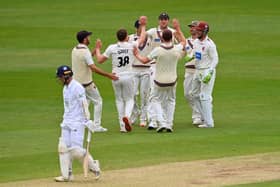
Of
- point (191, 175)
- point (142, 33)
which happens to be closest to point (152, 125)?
point (142, 33)

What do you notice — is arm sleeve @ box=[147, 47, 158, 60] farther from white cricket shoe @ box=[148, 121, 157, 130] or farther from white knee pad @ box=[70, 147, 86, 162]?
white knee pad @ box=[70, 147, 86, 162]

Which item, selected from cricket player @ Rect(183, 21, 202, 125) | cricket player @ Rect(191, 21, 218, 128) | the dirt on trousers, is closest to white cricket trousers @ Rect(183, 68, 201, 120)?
cricket player @ Rect(183, 21, 202, 125)

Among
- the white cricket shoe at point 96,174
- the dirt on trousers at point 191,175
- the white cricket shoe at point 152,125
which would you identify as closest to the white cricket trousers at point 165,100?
the white cricket shoe at point 152,125

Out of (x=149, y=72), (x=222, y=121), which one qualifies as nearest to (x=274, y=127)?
(x=222, y=121)

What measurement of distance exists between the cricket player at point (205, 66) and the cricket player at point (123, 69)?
3.92 feet

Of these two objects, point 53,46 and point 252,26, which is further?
point 252,26

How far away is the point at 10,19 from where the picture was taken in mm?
41156

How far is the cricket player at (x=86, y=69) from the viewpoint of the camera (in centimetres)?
2062

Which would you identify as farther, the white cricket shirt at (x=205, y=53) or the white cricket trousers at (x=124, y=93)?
the white cricket shirt at (x=205, y=53)

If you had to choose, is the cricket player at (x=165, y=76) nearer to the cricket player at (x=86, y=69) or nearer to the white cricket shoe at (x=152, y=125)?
the white cricket shoe at (x=152, y=125)

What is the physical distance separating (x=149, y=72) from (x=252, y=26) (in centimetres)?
1647

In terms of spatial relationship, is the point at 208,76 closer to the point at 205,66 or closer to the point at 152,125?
the point at 205,66

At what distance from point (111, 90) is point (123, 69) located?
232 inches

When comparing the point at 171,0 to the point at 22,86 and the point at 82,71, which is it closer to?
the point at 22,86
